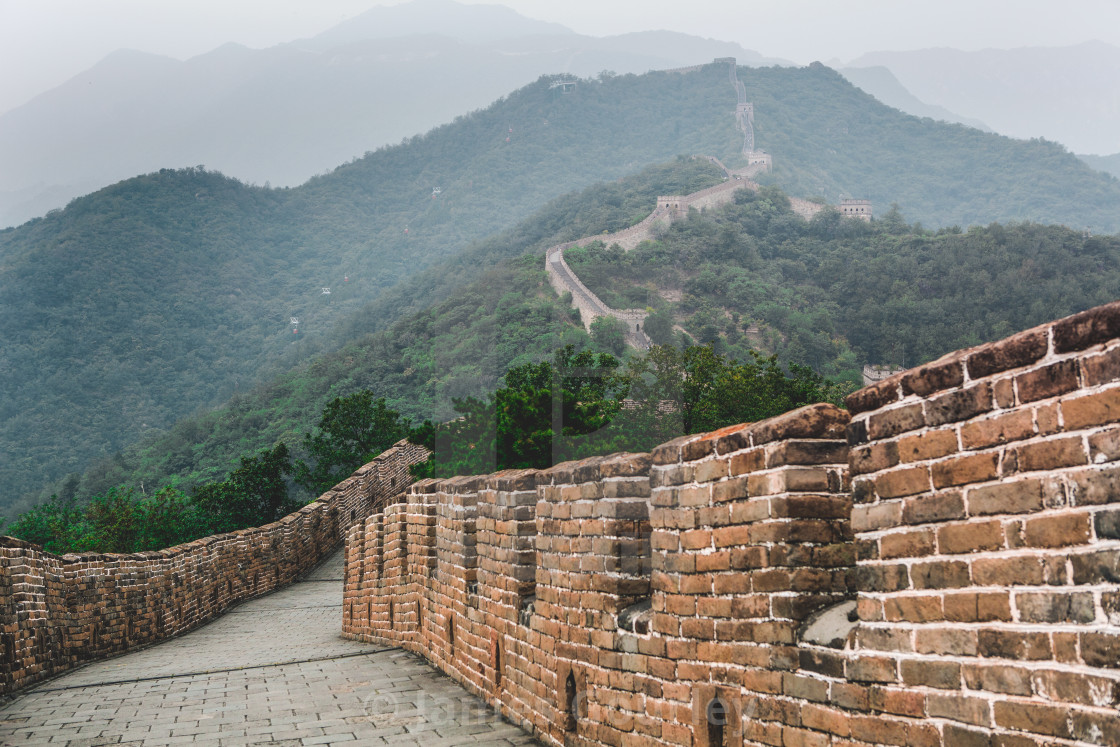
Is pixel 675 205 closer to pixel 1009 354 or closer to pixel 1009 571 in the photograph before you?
pixel 1009 354

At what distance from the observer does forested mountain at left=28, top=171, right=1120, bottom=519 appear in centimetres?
6153

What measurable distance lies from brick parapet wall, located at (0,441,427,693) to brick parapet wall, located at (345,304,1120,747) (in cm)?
535

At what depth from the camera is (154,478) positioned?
5500cm

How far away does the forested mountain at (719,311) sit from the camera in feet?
202

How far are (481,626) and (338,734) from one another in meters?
1.10

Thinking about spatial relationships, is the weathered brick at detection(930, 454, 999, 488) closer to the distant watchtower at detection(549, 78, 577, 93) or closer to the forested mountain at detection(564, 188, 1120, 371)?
the forested mountain at detection(564, 188, 1120, 371)

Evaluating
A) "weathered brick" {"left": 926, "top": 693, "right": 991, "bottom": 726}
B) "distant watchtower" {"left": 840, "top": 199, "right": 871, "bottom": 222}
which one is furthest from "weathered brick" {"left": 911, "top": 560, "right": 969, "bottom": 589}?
"distant watchtower" {"left": 840, "top": 199, "right": 871, "bottom": 222}

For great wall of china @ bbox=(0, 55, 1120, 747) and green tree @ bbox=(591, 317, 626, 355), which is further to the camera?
green tree @ bbox=(591, 317, 626, 355)

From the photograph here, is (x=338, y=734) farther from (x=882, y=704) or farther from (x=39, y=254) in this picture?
(x=39, y=254)

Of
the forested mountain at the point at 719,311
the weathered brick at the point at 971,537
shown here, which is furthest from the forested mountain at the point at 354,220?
the weathered brick at the point at 971,537

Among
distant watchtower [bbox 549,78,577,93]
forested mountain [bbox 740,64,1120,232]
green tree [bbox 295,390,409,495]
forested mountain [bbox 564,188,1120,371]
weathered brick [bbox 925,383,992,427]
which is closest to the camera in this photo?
weathered brick [bbox 925,383,992,427]

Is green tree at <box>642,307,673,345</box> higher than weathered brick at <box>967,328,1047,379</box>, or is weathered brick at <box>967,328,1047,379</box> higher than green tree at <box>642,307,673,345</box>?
green tree at <box>642,307,673,345</box>

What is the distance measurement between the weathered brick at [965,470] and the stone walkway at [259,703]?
321cm

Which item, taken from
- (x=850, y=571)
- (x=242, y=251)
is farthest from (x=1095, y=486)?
(x=242, y=251)
